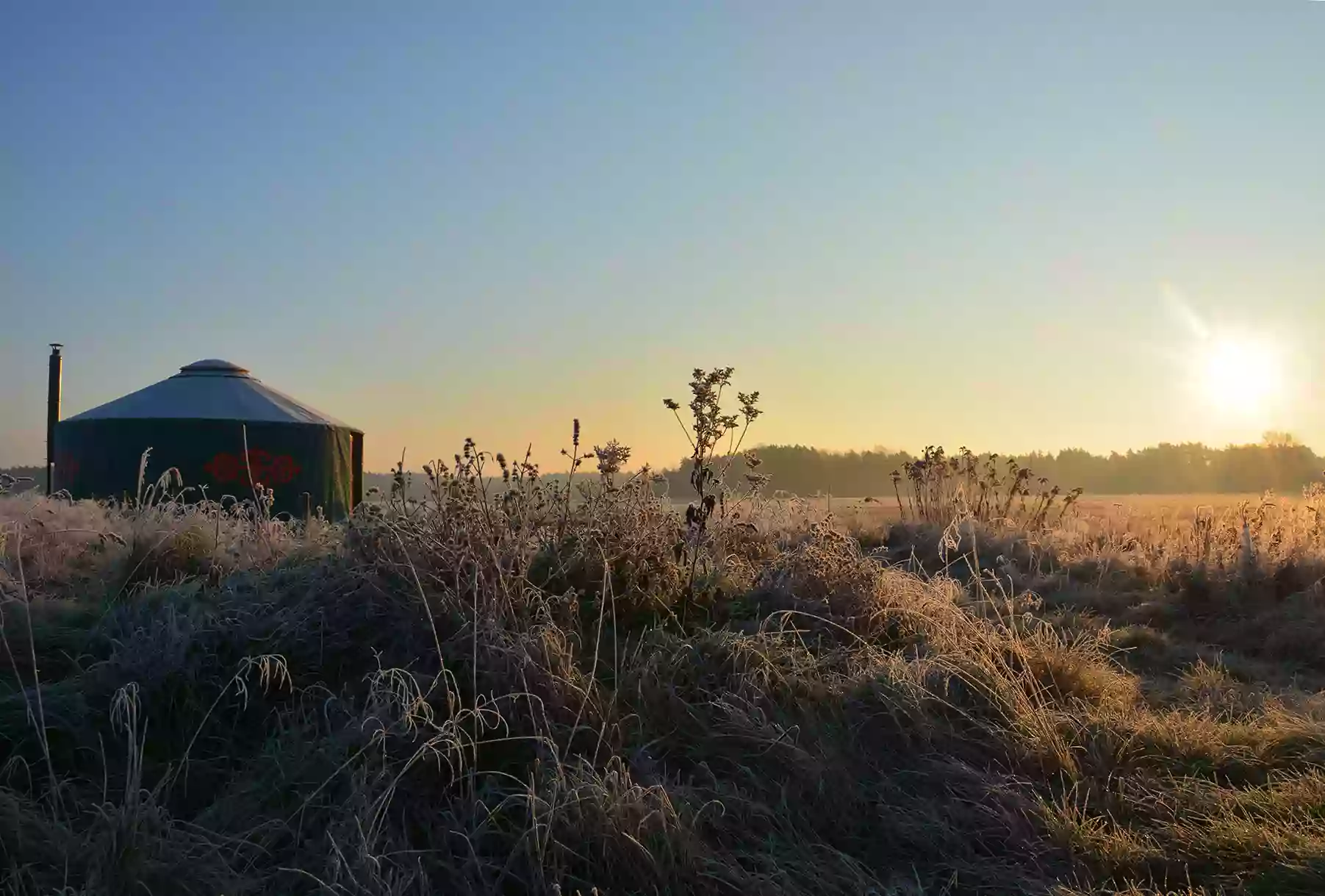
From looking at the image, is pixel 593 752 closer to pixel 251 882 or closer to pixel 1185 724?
pixel 251 882

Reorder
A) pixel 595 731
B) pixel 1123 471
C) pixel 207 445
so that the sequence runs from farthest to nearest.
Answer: pixel 1123 471 < pixel 207 445 < pixel 595 731

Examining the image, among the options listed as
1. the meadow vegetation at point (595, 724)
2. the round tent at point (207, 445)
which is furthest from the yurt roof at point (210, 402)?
the meadow vegetation at point (595, 724)

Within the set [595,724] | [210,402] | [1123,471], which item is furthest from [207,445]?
[1123,471]

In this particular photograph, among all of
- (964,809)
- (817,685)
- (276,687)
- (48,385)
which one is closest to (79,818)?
(276,687)

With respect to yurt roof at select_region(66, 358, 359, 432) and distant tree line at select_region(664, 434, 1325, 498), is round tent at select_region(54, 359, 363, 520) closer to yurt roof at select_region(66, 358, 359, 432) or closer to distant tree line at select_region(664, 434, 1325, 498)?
yurt roof at select_region(66, 358, 359, 432)

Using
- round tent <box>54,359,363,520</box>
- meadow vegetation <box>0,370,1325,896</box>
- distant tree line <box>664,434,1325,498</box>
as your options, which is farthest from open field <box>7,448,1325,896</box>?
distant tree line <box>664,434,1325,498</box>

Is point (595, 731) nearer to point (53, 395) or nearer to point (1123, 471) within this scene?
point (53, 395)

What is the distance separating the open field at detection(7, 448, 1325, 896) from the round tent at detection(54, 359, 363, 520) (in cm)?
869

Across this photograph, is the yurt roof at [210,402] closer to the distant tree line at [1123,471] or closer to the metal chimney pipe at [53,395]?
the metal chimney pipe at [53,395]

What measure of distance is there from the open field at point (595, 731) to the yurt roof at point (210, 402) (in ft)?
30.3

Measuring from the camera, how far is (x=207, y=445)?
13125 mm

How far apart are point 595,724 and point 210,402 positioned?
1253 cm

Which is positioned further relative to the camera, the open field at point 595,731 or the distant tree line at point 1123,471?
the distant tree line at point 1123,471

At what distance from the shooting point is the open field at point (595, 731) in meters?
2.52
